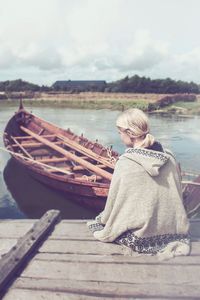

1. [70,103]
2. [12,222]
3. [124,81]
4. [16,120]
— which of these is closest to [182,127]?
[16,120]

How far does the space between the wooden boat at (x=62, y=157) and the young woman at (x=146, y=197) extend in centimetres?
461

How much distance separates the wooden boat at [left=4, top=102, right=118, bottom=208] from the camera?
895 cm

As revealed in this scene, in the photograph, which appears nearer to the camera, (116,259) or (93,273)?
(93,273)

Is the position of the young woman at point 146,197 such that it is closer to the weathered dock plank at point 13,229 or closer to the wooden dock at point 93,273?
the wooden dock at point 93,273

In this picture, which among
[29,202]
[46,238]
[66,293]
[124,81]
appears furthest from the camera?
[124,81]

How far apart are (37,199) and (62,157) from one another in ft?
7.98

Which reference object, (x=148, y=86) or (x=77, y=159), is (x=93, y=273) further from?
(x=148, y=86)

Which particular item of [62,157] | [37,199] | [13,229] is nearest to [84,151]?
[62,157]

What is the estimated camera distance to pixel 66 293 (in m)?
3.01

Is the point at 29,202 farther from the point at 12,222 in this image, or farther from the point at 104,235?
the point at 104,235

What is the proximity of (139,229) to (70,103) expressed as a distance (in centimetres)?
5022

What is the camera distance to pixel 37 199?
1104 centimetres

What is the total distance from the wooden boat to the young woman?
4.61 meters

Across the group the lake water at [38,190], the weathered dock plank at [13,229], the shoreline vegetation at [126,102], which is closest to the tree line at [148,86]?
the shoreline vegetation at [126,102]
